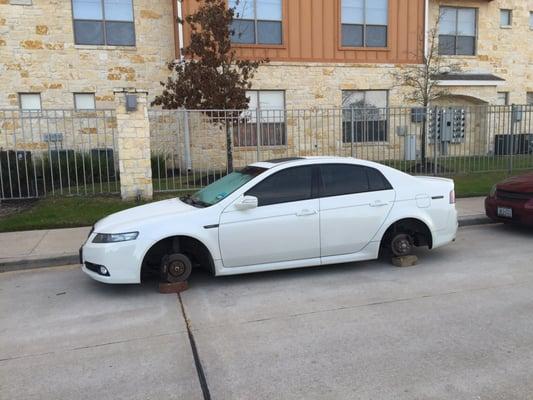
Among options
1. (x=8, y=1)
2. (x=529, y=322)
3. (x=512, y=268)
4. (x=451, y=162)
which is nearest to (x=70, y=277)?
(x=529, y=322)

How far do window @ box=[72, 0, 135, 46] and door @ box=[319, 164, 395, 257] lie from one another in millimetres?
13589

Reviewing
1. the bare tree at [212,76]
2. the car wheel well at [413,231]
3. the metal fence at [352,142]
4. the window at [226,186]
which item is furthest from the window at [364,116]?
the window at [226,186]

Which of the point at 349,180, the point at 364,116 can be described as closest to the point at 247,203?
the point at 349,180

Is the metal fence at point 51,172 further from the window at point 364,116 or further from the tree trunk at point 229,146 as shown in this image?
the window at point 364,116

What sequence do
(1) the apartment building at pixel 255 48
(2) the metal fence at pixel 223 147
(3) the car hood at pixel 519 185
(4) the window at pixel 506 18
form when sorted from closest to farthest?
(3) the car hood at pixel 519 185, (2) the metal fence at pixel 223 147, (1) the apartment building at pixel 255 48, (4) the window at pixel 506 18

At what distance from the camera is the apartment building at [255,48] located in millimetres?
16406

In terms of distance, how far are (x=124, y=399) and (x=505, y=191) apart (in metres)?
7.33

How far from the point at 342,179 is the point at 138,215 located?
2.58 m

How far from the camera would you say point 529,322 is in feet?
14.2

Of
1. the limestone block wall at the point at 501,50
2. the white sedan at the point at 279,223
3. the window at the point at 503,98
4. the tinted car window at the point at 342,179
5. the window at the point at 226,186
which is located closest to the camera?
the white sedan at the point at 279,223

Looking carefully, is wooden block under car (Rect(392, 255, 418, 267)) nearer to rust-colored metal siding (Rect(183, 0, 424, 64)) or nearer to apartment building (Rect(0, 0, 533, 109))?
apartment building (Rect(0, 0, 533, 109))

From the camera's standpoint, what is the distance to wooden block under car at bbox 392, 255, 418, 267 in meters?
6.32

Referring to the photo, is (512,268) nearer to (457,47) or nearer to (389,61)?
(389,61)

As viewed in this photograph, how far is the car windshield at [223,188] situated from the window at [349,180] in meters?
0.81
